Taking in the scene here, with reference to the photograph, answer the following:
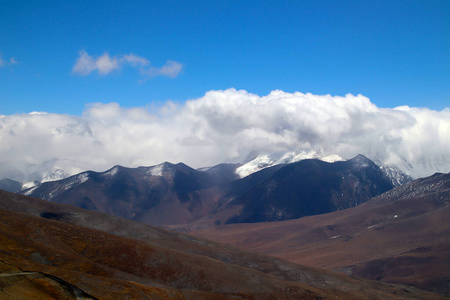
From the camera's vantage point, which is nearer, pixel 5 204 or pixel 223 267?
pixel 223 267

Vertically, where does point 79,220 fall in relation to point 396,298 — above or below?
above

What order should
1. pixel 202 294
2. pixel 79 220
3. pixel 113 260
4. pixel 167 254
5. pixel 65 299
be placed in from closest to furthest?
1. pixel 65 299
2. pixel 202 294
3. pixel 113 260
4. pixel 167 254
5. pixel 79 220

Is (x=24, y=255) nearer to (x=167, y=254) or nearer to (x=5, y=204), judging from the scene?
(x=167, y=254)

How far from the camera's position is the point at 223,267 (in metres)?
144

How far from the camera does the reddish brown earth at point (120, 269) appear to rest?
78.3 meters

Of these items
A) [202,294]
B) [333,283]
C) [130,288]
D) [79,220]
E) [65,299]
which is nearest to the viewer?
[65,299]

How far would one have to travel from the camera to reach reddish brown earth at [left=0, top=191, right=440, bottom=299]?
7826 cm

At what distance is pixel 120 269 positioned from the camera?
4774 inches

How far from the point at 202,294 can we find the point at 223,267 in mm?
34260

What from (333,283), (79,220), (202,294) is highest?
(79,220)

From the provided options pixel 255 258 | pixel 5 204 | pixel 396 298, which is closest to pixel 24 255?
pixel 5 204

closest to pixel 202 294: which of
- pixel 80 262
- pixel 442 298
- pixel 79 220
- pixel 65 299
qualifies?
pixel 80 262

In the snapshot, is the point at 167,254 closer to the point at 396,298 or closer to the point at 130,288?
the point at 130,288

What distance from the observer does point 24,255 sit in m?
102
